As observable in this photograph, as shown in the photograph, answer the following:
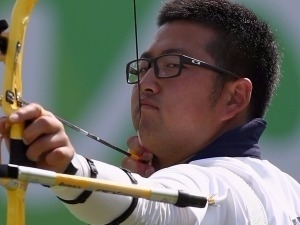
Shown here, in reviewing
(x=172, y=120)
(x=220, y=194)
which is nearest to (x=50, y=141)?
(x=220, y=194)

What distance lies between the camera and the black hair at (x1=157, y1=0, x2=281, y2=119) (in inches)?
79.5

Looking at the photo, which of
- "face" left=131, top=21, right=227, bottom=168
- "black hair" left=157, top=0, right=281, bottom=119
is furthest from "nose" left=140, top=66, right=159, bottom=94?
"black hair" left=157, top=0, right=281, bottom=119

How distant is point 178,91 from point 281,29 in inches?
39.9

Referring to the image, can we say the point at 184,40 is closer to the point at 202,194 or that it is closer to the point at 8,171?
the point at 202,194

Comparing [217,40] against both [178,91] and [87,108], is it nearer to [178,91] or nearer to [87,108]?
[178,91]

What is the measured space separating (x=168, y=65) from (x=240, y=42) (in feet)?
0.63

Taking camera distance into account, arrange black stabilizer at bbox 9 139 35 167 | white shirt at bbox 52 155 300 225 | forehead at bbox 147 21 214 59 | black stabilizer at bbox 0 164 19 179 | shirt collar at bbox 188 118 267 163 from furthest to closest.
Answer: forehead at bbox 147 21 214 59
shirt collar at bbox 188 118 267 163
white shirt at bbox 52 155 300 225
black stabilizer at bbox 9 139 35 167
black stabilizer at bbox 0 164 19 179

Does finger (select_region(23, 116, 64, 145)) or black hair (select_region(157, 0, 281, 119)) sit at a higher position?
black hair (select_region(157, 0, 281, 119))

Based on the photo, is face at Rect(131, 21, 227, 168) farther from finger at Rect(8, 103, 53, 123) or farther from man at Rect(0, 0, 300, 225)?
finger at Rect(8, 103, 53, 123)

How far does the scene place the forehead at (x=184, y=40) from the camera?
1.97m

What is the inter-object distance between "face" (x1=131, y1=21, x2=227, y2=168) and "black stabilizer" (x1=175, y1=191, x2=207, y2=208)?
1.64ft

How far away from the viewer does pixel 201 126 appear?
1.92 m

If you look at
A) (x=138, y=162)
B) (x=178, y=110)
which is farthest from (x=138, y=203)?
(x=138, y=162)

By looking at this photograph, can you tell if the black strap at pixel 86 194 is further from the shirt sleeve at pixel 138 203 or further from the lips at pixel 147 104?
the lips at pixel 147 104
